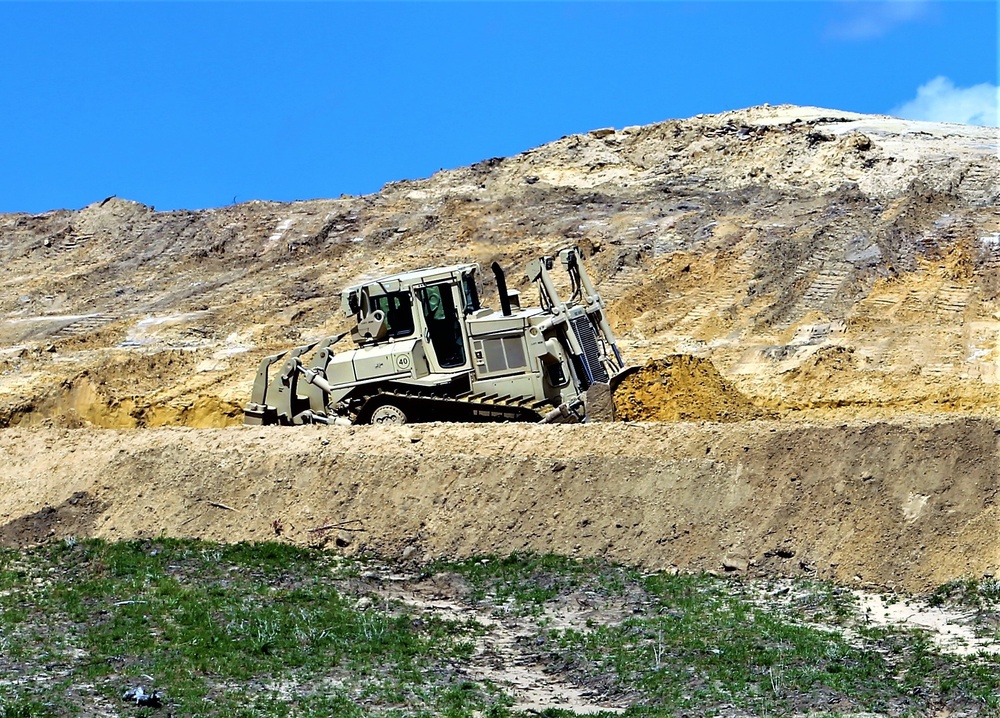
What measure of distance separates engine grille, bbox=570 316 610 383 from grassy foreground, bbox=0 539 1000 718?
5978mm

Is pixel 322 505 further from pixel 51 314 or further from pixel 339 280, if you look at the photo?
pixel 51 314

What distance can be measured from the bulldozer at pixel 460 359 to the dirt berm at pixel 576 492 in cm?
233

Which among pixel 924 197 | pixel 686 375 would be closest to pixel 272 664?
pixel 686 375

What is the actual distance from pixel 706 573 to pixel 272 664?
5263mm

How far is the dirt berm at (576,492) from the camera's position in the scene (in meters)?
15.8

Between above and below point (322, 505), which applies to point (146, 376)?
above

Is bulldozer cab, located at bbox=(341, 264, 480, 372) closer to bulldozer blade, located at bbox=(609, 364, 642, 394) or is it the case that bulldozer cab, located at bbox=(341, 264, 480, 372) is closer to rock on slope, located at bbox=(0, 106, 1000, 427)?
bulldozer blade, located at bbox=(609, 364, 642, 394)

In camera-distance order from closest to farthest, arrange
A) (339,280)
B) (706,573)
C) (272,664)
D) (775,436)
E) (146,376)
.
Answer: (272,664), (706,573), (775,436), (146,376), (339,280)

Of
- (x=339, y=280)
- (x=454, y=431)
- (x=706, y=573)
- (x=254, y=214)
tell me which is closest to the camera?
(x=706, y=573)

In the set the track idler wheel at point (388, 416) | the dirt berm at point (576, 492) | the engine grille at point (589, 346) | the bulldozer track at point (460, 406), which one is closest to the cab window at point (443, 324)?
the bulldozer track at point (460, 406)

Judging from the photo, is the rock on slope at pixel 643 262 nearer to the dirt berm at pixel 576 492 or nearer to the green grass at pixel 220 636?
the dirt berm at pixel 576 492

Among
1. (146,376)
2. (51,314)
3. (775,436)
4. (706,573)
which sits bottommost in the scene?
(706,573)

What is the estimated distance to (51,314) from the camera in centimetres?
4072

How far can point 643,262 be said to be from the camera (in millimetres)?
35312
